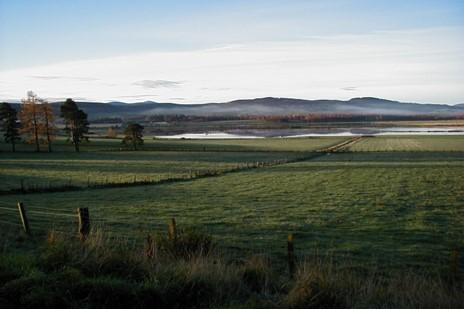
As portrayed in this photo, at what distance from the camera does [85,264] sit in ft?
24.7

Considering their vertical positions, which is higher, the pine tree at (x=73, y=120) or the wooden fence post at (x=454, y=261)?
the pine tree at (x=73, y=120)

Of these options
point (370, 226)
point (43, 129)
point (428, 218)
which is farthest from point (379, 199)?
→ point (43, 129)

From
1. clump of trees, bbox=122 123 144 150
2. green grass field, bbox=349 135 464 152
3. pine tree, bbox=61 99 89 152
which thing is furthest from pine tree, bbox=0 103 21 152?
green grass field, bbox=349 135 464 152

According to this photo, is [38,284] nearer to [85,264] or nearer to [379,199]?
[85,264]

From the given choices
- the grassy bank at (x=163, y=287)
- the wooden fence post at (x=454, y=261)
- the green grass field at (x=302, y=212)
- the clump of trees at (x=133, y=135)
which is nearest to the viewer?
the grassy bank at (x=163, y=287)

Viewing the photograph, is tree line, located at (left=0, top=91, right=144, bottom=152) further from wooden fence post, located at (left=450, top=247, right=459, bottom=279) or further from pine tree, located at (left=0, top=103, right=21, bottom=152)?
wooden fence post, located at (left=450, top=247, right=459, bottom=279)

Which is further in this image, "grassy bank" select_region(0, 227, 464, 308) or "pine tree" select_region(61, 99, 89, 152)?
"pine tree" select_region(61, 99, 89, 152)

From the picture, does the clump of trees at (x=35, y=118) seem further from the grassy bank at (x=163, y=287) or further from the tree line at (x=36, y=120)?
the grassy bank at (x=163, y=287)

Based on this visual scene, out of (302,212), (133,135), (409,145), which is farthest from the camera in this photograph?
(409,145)

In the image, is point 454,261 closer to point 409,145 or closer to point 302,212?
point 302,212

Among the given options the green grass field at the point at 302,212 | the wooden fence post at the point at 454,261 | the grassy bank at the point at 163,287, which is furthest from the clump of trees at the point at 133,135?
the wooden fence post at the point at 454,261

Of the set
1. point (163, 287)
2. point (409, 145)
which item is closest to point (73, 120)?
point (409, 145)

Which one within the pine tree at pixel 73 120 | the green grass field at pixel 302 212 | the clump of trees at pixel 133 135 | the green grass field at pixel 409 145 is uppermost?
the pine tree at pixel 73 120

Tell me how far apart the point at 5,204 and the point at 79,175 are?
75.9 ft
